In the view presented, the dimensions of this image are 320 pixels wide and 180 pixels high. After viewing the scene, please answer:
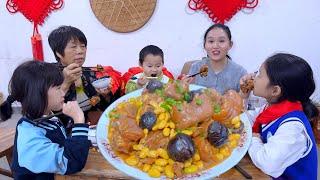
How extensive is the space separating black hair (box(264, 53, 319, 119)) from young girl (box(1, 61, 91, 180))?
2.26 ft

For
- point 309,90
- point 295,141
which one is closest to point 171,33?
point 309,90

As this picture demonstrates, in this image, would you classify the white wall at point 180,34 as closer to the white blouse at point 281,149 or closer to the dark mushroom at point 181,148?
the white blouse at point 281,149

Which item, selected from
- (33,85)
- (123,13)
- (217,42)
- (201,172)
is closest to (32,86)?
(33,85)

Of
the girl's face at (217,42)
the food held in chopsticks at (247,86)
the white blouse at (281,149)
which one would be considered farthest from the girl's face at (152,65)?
the white blouse at (281,149)

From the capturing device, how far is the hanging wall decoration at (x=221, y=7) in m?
2.44

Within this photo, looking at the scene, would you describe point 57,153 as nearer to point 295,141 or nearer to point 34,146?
point 34,146

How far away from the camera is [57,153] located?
103 cm

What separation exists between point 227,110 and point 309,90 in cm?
35

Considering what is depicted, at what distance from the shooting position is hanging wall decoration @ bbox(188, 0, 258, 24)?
2443 millimetres

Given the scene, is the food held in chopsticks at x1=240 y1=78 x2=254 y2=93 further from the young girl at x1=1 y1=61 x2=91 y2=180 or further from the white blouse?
the young girl at x1=1 y1=61 x2=91 y2=180

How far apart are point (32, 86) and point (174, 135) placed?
523 mm

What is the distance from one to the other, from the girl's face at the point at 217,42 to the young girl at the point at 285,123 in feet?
1.79

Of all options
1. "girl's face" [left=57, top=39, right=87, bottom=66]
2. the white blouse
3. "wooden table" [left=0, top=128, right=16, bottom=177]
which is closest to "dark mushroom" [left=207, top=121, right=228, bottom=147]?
the white blouse

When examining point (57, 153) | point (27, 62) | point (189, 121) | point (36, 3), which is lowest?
point (57, 153)
